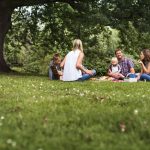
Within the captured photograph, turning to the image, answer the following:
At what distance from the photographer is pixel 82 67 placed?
1895 cm

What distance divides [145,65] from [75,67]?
3033 millimetres

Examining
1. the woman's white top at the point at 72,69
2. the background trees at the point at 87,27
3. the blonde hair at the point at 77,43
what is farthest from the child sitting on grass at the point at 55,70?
the background trees at the point at 87,27

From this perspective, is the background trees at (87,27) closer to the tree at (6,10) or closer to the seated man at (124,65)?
the tree at (6,10)

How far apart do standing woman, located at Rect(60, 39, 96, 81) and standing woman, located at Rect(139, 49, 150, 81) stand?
2.16 m

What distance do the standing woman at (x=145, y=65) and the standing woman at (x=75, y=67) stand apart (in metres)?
2.16

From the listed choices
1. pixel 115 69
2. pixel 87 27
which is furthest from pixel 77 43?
pixel 87 27

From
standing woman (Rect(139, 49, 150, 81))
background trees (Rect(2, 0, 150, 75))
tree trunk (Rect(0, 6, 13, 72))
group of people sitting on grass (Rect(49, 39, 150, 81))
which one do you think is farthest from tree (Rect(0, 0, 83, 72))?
standing woman (Rect(139, 49, 150, 81))

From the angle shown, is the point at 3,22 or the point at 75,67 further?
the point at 3,22

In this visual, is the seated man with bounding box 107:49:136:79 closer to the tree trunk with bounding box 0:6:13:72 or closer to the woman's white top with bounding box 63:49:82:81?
the woman's white top with bounding box 63:49:82:81

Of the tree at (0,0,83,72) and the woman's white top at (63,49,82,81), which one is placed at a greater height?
the tree at (0,0,83,72)

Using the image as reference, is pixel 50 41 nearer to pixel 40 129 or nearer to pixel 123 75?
pixel 123 75

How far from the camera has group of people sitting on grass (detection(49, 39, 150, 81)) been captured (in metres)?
18.9

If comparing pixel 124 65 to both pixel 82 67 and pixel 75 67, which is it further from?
pixel 75 67

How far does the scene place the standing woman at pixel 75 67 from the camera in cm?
1888
